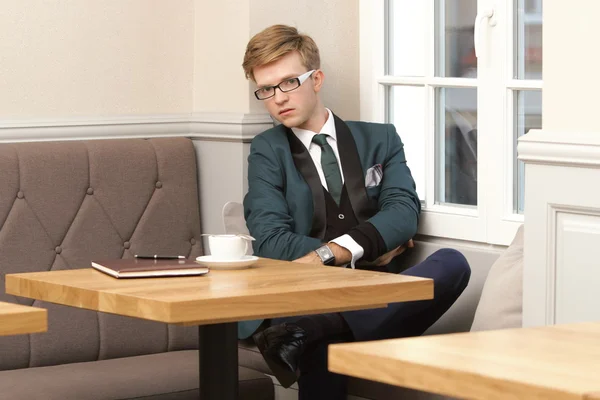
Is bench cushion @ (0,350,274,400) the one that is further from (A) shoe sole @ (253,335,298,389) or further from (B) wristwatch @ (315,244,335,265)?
(B) wristwatch @ (315,244,335,265)

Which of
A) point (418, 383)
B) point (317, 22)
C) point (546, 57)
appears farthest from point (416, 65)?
point (418, 383)

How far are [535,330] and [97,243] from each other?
2.02 meters

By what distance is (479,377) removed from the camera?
1.40 metres

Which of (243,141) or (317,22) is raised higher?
(317,22)

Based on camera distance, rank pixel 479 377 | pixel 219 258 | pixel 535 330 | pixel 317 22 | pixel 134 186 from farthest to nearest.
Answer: pixel 317 22 < pixel 134 186 < pixel 219 258 < pixel 535 330 < pixel 479 377

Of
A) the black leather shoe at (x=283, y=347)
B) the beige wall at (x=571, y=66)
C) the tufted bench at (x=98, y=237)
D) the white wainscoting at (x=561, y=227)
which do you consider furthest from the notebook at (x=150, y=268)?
the beige wall at (x=571, y=66)

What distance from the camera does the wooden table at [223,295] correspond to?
7.37ft

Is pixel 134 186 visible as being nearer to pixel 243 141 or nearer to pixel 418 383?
pixel 243 141

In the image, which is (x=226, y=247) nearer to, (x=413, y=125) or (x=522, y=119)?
(x=522, y=119)

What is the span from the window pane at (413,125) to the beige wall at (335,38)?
7.9 inches

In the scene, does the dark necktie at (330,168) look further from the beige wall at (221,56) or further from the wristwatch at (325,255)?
the beige wall at (221,56)

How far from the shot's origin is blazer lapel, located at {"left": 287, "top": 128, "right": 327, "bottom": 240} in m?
3.36

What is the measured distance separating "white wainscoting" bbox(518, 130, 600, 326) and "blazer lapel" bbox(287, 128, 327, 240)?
884 mm

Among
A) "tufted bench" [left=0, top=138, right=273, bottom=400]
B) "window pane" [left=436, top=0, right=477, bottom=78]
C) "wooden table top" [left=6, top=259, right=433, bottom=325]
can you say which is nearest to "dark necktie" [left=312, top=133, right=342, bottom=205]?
"window pane" [left=436, top=0, right=477, bottom=78]
